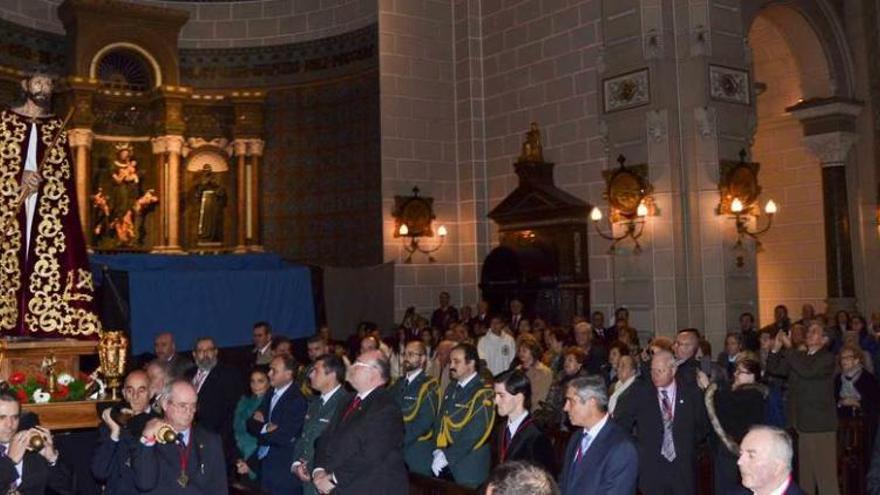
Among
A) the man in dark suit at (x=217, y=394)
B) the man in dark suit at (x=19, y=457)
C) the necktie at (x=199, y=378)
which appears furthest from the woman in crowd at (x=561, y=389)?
the man in dark suit at (x=19, y=457)

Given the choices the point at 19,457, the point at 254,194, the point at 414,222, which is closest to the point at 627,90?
the point at 414,222

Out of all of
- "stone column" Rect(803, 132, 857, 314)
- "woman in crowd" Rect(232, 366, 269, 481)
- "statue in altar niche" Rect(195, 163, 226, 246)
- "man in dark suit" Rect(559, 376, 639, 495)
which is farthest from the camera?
"statue in altar niche" Rect(195, 163, 226, 246)

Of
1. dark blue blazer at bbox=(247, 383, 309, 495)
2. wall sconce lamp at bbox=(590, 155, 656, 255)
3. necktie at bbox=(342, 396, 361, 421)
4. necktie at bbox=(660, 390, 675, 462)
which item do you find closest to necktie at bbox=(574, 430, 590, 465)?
necktie at bbox=(342, 396, 361, 421)

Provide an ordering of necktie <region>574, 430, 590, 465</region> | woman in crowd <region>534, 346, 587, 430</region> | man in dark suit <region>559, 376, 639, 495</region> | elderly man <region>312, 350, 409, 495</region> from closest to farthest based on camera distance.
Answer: man in dark suit <region>559, 376, 639, 495</region> < necktie <region>574, 430, 590, 465</region> < elderly man <region>312, 350, 409, 495</region> < woman in crowd <region>534, 346, 587, 430</region>

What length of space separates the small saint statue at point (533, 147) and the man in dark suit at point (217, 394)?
29.3 ft

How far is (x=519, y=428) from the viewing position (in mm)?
5555

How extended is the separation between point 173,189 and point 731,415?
1301 cm

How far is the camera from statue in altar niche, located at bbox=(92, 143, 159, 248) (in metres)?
17.1

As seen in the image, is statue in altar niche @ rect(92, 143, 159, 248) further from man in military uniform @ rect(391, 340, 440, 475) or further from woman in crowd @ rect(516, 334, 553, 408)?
man in military uniform @ rect(391, 340, 440, 475)

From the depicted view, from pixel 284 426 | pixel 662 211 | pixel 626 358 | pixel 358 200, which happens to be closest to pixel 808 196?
pixel 662 211

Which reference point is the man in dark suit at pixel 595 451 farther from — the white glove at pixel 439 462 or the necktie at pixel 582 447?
the white glove at pixel 439 462

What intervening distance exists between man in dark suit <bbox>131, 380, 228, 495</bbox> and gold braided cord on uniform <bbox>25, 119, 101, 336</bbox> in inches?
116

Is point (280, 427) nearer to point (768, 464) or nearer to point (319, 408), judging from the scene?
point (319, 408)

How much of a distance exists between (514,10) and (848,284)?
7.56 metres
